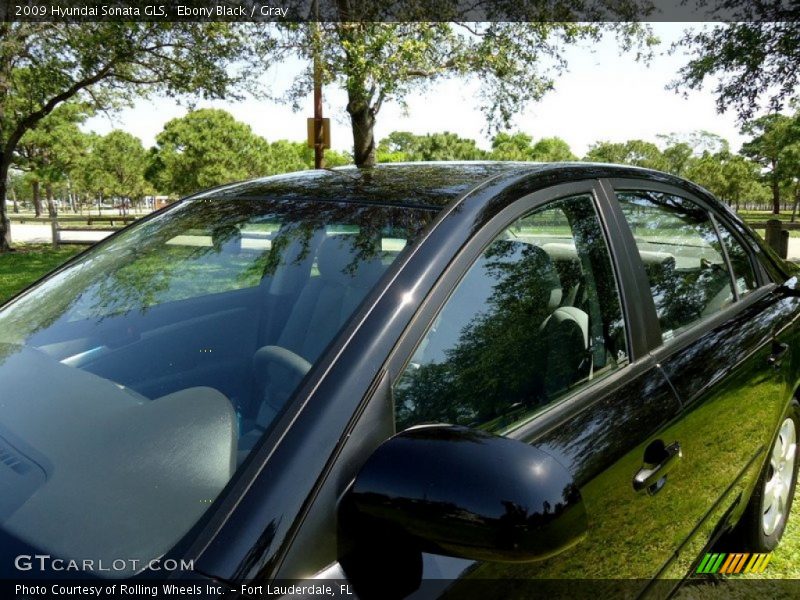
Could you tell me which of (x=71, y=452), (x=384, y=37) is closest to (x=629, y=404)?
(x=71, y=452)

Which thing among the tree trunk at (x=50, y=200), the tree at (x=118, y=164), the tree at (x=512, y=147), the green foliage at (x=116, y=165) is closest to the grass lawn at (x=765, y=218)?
the tree at (x=512, y=147)

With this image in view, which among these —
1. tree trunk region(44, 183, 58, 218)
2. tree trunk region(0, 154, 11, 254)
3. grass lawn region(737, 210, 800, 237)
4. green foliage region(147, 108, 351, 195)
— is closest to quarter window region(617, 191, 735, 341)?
grass lawn region(737, 210, 800, 237)

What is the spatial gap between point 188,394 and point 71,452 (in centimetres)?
24

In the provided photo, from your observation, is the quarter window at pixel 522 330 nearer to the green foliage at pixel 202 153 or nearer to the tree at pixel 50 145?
the tree at pixel 50 145

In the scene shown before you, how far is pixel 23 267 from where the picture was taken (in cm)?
1449

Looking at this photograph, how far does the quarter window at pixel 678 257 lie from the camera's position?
7.00ft

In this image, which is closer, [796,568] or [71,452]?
[71,452]

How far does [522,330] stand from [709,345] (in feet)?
2.91

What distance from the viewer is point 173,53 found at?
53.8 feet

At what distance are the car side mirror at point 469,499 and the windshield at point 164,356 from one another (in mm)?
253

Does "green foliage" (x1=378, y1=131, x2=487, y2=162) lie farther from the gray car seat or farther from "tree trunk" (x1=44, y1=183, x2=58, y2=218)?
the gray car seat

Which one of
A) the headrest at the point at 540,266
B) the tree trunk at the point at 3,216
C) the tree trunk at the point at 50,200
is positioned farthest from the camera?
the tree trunk at the point at 50,200

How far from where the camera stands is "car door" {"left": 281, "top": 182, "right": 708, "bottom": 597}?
1288 millimetres

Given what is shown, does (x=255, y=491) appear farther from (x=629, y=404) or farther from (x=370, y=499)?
(x=629, y=404)
